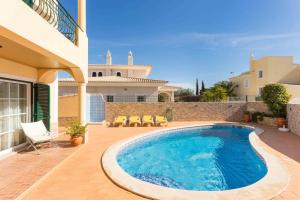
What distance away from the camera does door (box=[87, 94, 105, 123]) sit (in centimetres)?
1939

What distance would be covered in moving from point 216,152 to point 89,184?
752cm

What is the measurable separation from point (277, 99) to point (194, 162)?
11.6m

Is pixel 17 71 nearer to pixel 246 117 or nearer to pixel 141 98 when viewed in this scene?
pixel 141 98

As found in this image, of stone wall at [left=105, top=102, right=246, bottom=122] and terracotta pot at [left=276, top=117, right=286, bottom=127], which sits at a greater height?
stone wall at [left=105, top=102, right=246, bottom=122]

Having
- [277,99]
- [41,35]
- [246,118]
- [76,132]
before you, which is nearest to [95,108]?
[76,132]

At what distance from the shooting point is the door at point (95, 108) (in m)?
19.4

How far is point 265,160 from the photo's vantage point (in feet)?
26.3

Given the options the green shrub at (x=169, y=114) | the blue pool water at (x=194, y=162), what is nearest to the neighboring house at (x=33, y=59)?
the blue pool water at (x=194, y=162)

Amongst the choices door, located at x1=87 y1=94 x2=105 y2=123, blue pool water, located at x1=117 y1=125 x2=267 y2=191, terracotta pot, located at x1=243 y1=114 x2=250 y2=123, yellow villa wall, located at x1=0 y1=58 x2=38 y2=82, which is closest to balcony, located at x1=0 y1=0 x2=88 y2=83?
Result: yellow villa wall, located at x1=0 y1=58 x2=38 y2=82

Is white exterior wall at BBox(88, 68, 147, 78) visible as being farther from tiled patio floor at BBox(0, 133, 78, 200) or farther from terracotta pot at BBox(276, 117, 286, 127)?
tiled patio floor at BBox(0, 133, 78, 200)

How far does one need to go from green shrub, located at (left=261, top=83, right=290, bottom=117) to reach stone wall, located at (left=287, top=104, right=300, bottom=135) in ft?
2.70

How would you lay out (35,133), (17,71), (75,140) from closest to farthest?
(17,71) < (35,133) < (75,140)

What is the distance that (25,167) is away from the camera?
7082 mm

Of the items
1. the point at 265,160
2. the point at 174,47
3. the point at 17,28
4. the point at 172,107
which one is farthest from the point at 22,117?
the point at 174,47
